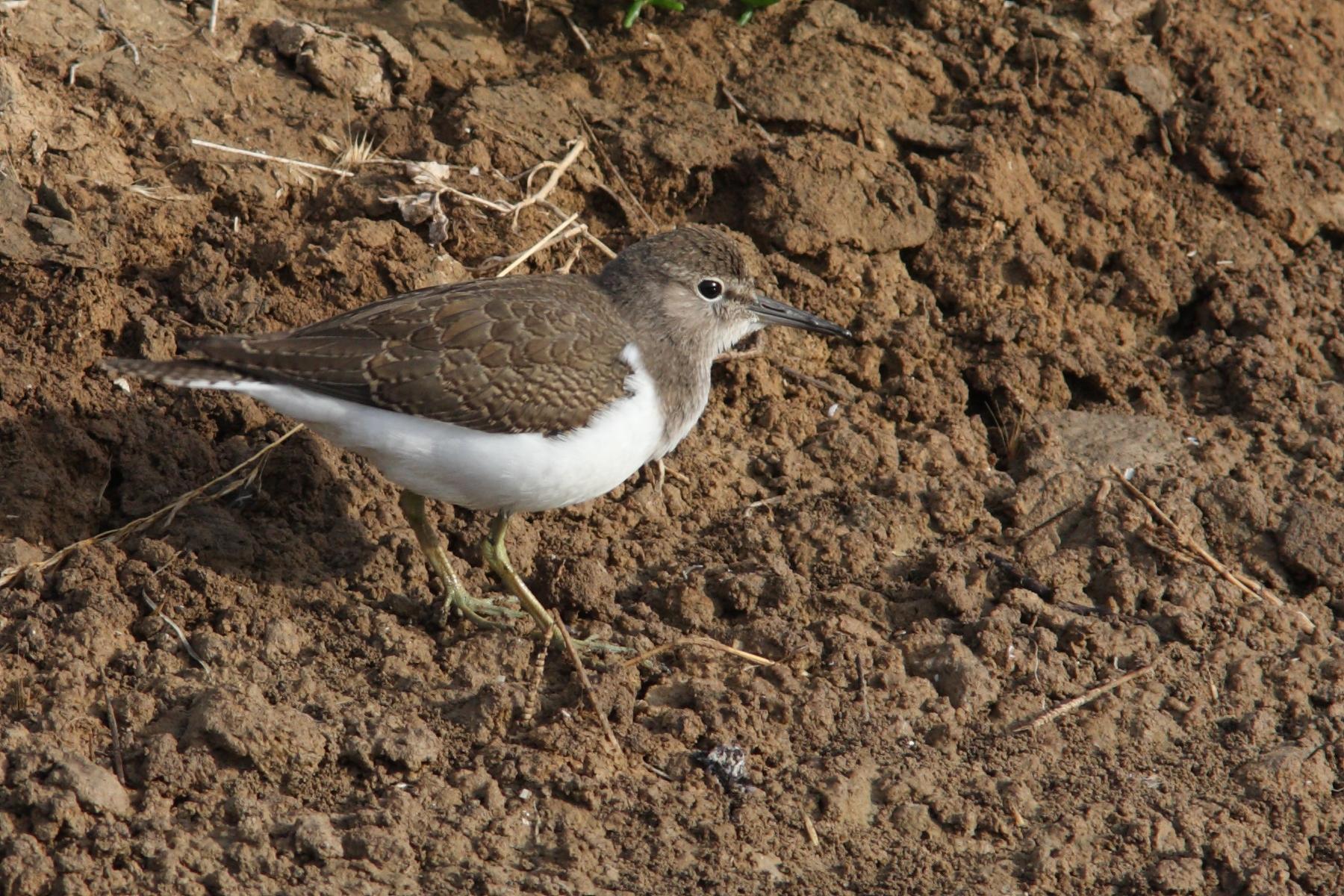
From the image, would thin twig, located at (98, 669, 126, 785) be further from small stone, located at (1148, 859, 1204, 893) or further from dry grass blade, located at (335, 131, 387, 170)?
small stone, located at (1148, 859, 1204, 893)

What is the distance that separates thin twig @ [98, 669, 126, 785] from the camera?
5230 mm

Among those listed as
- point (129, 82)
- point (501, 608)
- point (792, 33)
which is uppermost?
point (792, 33)

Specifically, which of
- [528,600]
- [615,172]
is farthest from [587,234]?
[528,600]

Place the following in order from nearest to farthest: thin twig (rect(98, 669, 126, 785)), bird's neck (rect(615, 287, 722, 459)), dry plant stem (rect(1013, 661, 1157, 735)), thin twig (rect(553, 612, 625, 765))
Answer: thin twig (rect(98, 669, 126, 785)) < thin twig (rect(553, 612, 625, 765)) < dry plant stem (rect(1013, 661, 1157, 735)) < bird's neck (rect(615, 287, 722, 459))

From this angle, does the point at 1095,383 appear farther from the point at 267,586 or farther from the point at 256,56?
the point at 256,56

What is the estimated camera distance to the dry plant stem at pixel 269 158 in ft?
25.0

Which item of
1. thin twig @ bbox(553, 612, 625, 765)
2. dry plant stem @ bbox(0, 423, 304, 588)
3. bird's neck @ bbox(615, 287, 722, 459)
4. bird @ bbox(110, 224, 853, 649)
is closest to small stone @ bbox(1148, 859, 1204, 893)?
thin twig @ bbox(553, 612, 625, 765)

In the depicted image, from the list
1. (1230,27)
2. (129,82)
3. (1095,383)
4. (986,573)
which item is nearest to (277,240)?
(129,82)

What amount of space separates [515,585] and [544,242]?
87.3 inches

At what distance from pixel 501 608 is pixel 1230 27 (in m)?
6.40

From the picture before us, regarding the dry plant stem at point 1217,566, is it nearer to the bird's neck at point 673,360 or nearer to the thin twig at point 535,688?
the bird's neck at point 673,360

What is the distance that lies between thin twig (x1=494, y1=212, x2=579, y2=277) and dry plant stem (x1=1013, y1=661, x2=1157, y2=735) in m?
3.71

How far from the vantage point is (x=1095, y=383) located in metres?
8.08

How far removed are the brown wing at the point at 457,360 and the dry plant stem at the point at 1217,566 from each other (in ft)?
9.30
